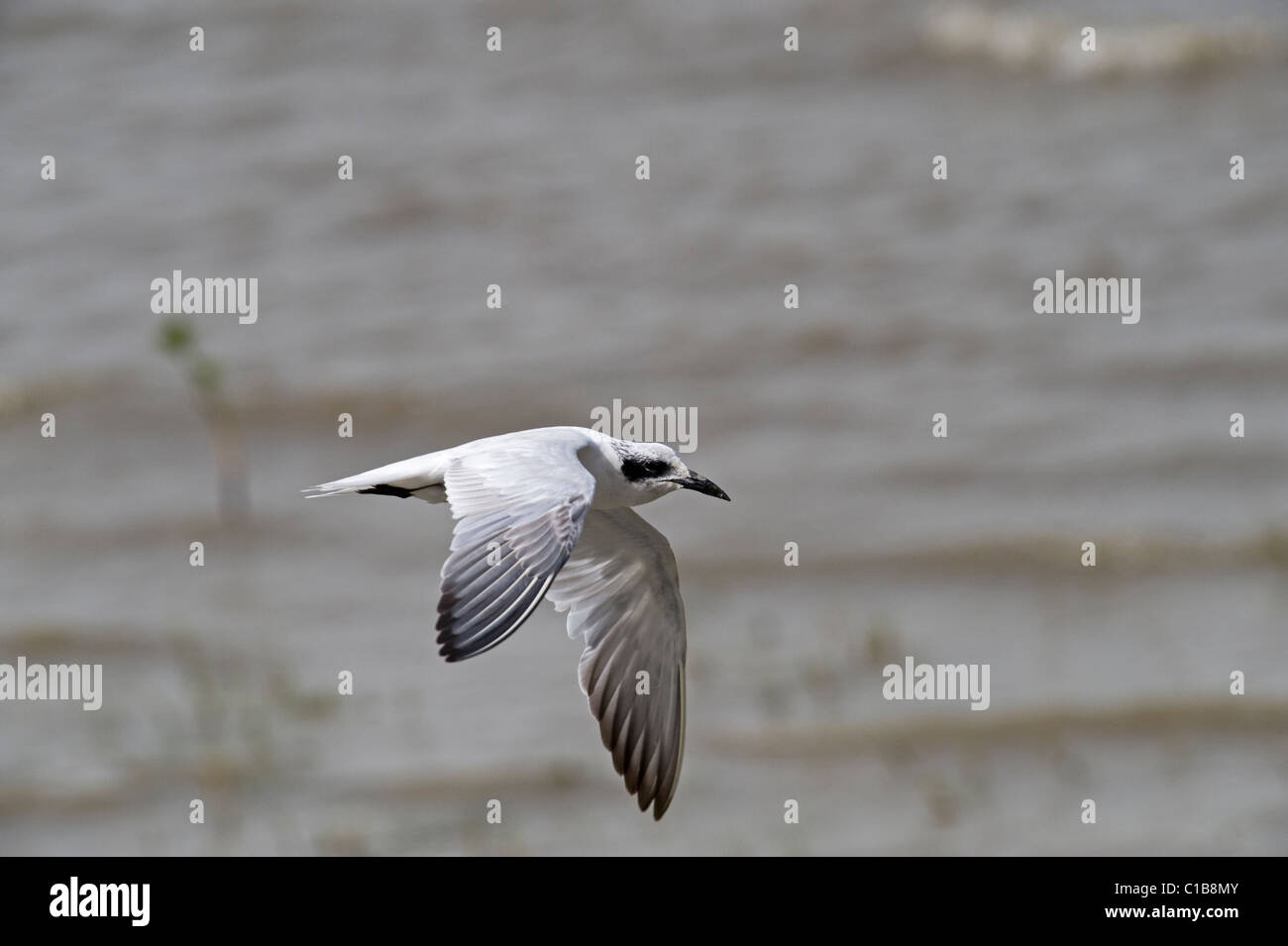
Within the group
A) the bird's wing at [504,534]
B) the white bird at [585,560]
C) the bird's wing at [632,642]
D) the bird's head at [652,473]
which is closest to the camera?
the bird's wing at [504,534]

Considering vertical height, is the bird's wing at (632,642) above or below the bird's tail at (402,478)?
below

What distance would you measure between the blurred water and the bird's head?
2.17 metres

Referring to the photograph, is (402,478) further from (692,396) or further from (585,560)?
(692,396)

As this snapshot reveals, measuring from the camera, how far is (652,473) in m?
6.09

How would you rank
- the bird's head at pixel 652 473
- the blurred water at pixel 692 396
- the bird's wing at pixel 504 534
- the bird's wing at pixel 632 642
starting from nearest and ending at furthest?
the bird's wing at pixel 504 534, the bird's head at pixel 652 473, the bird's wing at pixel 632 642, the blurred water at pixel 692 396

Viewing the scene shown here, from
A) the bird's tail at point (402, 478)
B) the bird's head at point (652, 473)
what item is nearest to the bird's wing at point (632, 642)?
the bird's head at point (652, 473)

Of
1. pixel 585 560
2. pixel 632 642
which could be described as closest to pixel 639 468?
pixel 585 560

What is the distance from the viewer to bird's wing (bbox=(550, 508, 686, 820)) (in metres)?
6.39

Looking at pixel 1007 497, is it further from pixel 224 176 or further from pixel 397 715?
pixel 224 176

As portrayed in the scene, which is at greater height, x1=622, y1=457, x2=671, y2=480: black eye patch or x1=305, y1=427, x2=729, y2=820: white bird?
x1=622, y1=457, x2=671, y2=480: black eye patch

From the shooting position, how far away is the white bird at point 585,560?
484cm

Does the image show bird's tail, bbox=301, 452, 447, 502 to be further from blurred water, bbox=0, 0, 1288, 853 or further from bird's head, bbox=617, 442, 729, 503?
blurred water, bbox=0, 0, 1288, 853

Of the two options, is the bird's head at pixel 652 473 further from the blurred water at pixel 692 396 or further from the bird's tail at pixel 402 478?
the blurred water at pixel 692 396

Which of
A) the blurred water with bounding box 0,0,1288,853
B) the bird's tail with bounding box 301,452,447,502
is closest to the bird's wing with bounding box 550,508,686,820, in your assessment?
the bird's tail with bounding box 301,452,447,502
